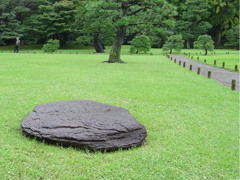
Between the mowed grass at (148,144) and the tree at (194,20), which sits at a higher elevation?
the tree at (194,20)

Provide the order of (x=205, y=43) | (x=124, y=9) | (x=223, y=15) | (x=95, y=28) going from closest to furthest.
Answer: (x=124, y=9)
(x=95, y=28)
(x=205, y=43)
(x=223, y=15)

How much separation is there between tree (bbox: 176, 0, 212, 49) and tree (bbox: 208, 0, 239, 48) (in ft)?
5.99

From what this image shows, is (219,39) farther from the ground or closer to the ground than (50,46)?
farther from the ground

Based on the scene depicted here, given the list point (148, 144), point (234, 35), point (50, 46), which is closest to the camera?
point (148, 144)

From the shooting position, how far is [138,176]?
349 cm

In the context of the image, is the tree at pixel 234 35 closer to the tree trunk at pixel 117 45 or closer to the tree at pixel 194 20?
the tree at pixel 194 20

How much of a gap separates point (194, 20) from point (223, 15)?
588 cm

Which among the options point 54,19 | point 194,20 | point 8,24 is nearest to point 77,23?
point 54,19

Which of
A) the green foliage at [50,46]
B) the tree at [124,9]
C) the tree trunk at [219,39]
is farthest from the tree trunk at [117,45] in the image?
the tree trunk at [219,39]

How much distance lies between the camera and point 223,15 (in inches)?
1939

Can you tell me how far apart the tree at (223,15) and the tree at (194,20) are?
1824 mm

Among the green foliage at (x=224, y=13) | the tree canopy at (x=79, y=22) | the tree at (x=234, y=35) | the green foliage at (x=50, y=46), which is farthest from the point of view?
the green foliage at (x=224, y=13)

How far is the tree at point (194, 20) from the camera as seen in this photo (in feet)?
154

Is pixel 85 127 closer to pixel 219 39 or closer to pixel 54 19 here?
pixel 54 19
